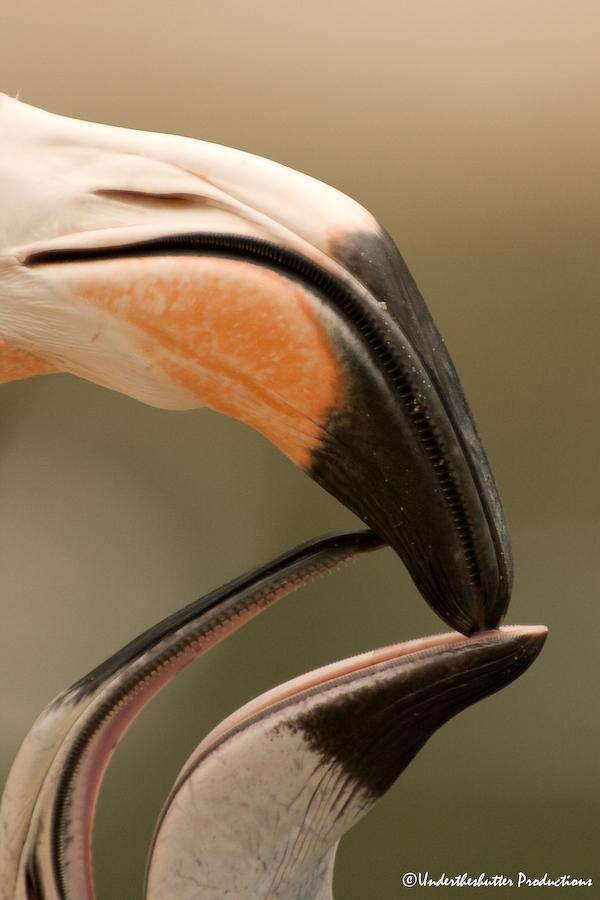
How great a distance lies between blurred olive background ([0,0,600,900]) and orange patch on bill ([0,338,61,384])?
0.53 metres

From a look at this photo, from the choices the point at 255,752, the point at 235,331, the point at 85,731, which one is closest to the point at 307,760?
the point at 255,752

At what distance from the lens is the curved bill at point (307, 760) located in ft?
1.90

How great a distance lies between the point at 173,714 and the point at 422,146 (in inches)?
38.0

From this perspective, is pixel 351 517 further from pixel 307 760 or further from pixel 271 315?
pixel 271 315

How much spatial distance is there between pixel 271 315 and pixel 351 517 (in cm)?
70

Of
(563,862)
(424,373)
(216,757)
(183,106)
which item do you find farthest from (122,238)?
(563,862)

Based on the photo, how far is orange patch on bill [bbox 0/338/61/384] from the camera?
0.61 m

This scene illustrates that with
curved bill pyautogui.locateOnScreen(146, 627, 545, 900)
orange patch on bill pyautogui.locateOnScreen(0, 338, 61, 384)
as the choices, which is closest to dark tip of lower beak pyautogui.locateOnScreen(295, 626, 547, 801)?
curved bill pyautogui.locateOnScreen(146, 627, 545, 900)

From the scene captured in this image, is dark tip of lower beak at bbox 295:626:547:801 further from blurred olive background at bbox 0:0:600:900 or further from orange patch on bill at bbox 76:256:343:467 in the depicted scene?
blurred olive background at bbox 0:0:600:900

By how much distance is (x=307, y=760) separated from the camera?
589 mm

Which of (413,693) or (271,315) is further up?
(271,315)

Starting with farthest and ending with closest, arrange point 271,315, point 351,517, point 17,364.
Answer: point 351,517 → point 17,364 → point 271,315

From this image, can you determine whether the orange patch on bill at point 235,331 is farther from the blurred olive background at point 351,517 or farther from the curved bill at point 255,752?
the blurred olive background at point 351,517

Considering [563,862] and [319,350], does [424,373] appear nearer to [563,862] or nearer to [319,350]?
[319,350]
